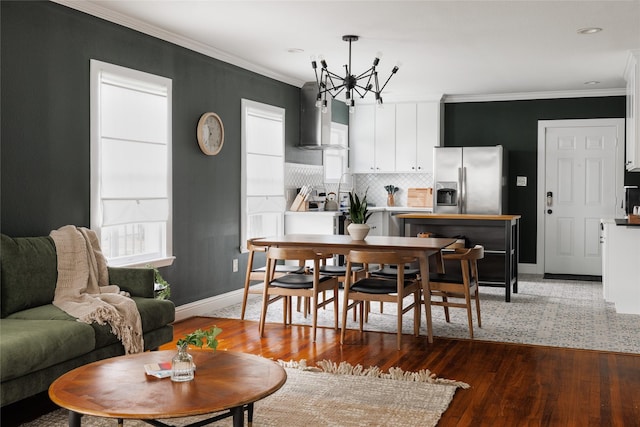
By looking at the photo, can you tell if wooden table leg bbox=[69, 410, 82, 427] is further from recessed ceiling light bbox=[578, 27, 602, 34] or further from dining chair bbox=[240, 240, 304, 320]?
recessed ceiling light bbox=[578, 27, 602, 34]

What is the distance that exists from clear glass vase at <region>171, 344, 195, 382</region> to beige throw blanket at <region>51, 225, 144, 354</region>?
112cm

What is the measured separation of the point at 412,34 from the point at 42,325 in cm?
379

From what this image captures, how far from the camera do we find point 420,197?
9.47m

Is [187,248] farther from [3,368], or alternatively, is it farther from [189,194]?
[3,368]

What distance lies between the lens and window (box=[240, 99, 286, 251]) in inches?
278

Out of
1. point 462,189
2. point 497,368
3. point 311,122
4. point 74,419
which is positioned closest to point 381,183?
point 462,189

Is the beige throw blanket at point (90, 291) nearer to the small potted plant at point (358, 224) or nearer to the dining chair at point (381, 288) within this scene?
the dining chair at point (381, 288)

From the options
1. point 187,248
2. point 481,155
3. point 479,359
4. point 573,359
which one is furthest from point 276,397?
point 481,155

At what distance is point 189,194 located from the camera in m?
6.10

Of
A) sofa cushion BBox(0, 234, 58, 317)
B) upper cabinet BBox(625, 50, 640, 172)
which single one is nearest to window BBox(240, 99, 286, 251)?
sofa cushion BBox(0, 234, 58, 317)

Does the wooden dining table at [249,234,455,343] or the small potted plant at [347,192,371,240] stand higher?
the small potted plant at [347,192,371,240]

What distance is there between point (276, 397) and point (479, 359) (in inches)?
63.8

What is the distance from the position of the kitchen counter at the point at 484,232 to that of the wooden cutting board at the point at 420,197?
5.79ft

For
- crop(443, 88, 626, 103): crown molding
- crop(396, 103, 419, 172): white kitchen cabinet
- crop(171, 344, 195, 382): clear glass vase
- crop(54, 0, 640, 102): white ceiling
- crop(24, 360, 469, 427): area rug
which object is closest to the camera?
crop(171, 344, 195, 382): clear glass vase
